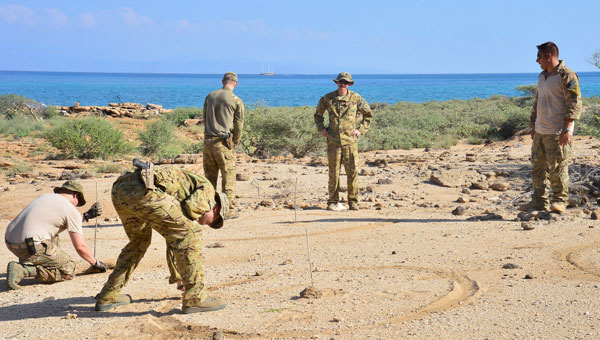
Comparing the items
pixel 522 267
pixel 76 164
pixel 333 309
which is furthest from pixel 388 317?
pixel 76 164

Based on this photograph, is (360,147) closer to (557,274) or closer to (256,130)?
(256,130)

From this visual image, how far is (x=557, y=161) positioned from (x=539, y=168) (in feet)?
0.97

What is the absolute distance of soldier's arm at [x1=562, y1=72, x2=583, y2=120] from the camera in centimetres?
759

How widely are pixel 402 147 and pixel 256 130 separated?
4.39 metres

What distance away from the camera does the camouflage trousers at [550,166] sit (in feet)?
25.8

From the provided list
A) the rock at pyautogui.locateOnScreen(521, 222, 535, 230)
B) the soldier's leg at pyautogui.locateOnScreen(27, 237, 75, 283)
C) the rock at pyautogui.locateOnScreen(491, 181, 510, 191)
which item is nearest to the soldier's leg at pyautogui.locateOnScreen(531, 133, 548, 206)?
the rock at pyautogui.locateOnScreen(521, 222, 535, 230)

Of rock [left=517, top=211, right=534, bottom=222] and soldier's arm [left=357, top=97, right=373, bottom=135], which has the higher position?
soldier's arm [left=357, top=97, right=373, bottom=135]

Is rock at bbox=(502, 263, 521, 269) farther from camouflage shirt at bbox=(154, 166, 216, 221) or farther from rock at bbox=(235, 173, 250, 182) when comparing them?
rock at bbox=(235, 173, 250, 182)

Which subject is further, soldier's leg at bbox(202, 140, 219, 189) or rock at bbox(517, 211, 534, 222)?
soldier's leg at bbox(202, 140, 219, 189)

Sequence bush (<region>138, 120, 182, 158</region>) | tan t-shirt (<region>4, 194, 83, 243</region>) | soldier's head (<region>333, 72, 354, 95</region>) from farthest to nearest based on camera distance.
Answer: bush (<region>138, 120, 182, 158</region>)
soldier's head (<region>333, 72, 354, 95</region>)
tan t-shirt (<region>4, 194, 83, 243</region>)

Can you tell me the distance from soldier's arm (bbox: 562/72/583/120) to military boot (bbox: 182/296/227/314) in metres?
4.89

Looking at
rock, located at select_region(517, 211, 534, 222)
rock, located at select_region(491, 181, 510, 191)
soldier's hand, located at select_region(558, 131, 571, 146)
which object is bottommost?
rock, located at select_region(491, 181, 510, 191)

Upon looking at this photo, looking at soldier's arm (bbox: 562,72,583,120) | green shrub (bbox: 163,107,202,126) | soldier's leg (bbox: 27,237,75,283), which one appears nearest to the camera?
soldier's leg (bbox: 27,237,75,283)

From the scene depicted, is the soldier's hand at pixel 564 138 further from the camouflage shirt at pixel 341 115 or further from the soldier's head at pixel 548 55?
the camouflage shirt at pixel 341 115
